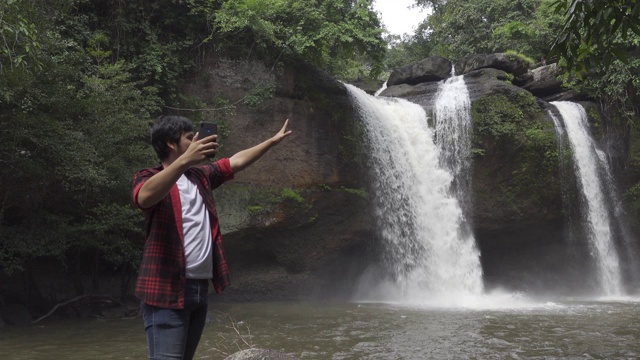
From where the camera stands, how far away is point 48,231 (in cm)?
948

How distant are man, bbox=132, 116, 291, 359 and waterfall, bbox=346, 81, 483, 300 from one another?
12.1m

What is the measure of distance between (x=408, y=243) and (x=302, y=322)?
5.56 m

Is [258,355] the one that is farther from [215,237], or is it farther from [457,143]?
[457,143]

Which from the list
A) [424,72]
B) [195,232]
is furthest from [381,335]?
[424,72]

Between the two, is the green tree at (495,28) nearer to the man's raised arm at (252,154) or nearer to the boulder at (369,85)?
the boulder at (369,85)

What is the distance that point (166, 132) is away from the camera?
2.78m

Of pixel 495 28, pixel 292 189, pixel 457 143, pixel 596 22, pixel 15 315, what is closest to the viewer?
pixel 596 22

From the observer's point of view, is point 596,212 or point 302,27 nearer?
point 302,27

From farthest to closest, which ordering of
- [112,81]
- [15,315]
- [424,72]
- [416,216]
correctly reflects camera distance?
1. [424,72]
2. [416,216]
3. [112,81]
4. [15,315]

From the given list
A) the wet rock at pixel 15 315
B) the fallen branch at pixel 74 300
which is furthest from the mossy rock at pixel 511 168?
the wet rock at pixel 15 315

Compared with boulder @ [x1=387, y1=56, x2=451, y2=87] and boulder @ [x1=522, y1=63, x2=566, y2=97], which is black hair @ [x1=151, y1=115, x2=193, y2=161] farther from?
boulder @ [x1=522, y1=63, x2=566, y2=97]

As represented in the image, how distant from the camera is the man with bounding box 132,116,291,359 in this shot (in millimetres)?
2445

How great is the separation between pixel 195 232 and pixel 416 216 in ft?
41.2

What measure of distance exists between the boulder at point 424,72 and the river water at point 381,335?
9481 mm
